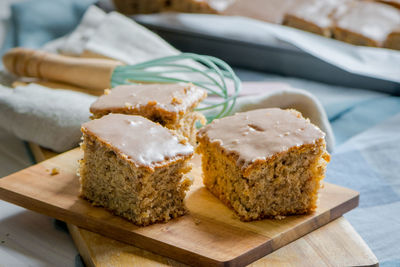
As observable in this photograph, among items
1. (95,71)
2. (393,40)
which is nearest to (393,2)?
(393,40)

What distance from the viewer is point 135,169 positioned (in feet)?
4.68

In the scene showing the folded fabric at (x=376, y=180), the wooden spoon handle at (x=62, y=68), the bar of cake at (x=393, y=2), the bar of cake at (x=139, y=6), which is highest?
the bar of cake at (x=393, y=2)

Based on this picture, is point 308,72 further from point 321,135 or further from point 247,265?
point 247,265

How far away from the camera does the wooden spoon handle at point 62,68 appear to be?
93.2 inches

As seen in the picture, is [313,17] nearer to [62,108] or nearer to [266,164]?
[62,108]

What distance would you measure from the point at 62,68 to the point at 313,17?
4.90 ft

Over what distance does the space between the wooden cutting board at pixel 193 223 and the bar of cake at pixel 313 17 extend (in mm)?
1587

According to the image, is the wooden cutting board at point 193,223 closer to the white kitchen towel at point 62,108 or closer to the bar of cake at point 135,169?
the bar of cake at point 135,169

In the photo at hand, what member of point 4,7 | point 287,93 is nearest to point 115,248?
point 287,93

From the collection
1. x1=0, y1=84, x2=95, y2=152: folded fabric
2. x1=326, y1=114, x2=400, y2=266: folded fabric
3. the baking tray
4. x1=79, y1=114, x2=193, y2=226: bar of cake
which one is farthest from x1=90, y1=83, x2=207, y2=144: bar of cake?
the baking tray

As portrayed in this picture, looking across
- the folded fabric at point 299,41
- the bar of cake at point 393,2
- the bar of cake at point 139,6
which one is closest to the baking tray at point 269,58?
the folded fabric at point 299,41

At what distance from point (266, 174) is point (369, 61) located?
1.49 m

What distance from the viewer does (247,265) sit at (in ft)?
4.57

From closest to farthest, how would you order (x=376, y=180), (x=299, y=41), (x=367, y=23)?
1. (x=376, y=180)
2. (x=299, y=41)
3. (x=367, y=23)
